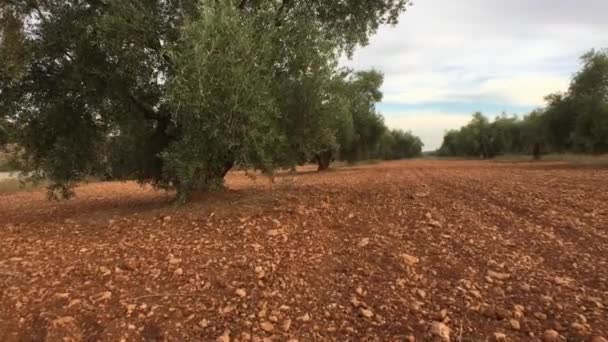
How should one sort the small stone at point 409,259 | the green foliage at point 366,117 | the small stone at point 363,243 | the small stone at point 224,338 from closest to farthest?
1. the small stone at point 224,338
2. the small stone at point 409,259
3. the small stone at point 363,243
4. the green foliage at point 366,117

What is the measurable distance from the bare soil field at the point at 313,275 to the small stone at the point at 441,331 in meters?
0.01

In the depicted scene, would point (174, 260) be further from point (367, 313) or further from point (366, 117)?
point (366, 117)

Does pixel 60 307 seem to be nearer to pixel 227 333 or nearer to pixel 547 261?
pixel 227 333

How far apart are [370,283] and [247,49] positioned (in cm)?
470

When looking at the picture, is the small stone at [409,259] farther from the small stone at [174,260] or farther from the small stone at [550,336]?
the small stone at [174,260]

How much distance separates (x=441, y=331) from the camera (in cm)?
427

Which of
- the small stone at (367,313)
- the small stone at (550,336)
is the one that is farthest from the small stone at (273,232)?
the small stone at (550,336)

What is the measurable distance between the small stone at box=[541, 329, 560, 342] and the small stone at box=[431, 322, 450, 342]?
807mm

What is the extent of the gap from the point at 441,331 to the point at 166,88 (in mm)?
6336

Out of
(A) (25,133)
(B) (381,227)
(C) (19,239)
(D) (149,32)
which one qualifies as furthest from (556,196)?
(A) (25,133)

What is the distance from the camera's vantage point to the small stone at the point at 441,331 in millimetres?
4188

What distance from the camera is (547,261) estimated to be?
590cm

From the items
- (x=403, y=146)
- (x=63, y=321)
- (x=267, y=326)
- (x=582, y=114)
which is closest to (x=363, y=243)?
(x=267, y=326)

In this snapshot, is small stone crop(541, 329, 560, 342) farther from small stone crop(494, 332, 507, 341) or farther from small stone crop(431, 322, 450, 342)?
small stone crop(431, 322, 450, 342)
